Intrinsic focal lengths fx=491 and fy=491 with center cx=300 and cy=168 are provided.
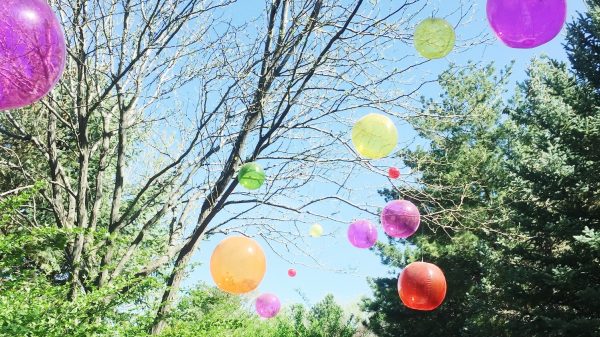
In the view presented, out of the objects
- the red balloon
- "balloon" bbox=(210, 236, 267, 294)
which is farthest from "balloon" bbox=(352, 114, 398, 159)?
"balloon" bbox=(210, 236, 267, 294)

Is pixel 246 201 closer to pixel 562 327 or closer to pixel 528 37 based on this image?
pixel 528 37

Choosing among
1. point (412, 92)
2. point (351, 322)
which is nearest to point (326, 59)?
point (412, 92)

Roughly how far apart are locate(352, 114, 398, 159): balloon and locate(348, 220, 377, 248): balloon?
130cm

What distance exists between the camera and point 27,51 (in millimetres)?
2143

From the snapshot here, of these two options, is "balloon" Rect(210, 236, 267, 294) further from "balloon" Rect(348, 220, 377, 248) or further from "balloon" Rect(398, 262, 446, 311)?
"balloon" Rect(348, 220, 377, 248)

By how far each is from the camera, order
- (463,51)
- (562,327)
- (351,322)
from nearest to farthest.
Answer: (463,51) < (562,327) < (351,322)

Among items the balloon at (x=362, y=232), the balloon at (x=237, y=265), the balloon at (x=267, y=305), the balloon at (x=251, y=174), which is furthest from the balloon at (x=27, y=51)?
the balloon at (x=267, y=305)

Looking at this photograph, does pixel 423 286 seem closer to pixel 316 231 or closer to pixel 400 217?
pixel 400 217

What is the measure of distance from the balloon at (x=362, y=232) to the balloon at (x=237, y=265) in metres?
1.65

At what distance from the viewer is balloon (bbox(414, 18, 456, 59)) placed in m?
3.84

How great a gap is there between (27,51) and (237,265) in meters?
2.16

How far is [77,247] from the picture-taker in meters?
5.60

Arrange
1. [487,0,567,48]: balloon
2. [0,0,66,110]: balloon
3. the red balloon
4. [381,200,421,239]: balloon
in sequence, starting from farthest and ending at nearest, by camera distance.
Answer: the red balloon, [381,200,421,239]: balloon, [487,0,567,48]: balloon, [0,0,66,110]: balloon

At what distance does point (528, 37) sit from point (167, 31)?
4.37 m
